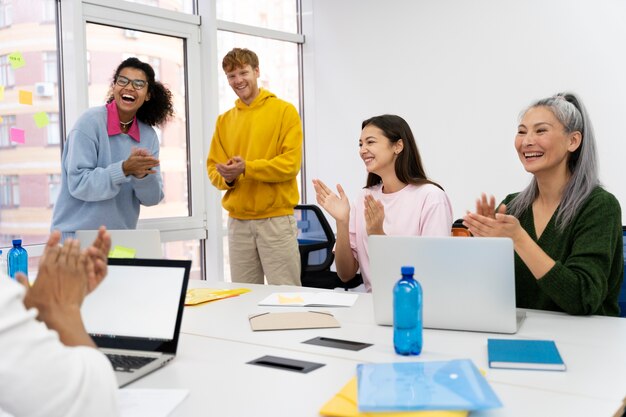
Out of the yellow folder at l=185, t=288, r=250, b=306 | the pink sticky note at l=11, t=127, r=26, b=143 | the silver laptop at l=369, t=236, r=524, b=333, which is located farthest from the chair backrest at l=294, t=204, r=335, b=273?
the silver laptop at l=369, t=236, r=524, b=333

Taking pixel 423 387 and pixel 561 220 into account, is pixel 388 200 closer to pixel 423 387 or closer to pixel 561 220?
pixel 561 220

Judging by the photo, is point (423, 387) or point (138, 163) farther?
point (138, 163)

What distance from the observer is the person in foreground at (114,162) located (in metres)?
2.88

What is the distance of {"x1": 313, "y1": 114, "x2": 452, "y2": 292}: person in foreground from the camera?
2633mm

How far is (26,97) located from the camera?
3.59 meters

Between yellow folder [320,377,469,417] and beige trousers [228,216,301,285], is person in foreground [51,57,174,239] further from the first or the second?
yellow folder [320,377,469,417]

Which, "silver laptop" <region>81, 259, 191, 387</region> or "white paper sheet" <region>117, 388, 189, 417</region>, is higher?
"silver laptop" <region>81, 259, 191, 387</region>

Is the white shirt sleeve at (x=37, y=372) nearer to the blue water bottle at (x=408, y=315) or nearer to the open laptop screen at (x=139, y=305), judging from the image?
the open laptop screen at (x=139, y=305)

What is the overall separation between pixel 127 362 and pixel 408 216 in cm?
147

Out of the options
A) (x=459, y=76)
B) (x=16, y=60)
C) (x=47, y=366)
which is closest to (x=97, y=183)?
(x=16, y=60)

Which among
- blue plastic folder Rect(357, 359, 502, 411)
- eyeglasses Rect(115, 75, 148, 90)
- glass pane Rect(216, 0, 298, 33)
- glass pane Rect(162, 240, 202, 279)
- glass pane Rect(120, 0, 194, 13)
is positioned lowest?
glass pane Rect(162, 240, 202, 279)

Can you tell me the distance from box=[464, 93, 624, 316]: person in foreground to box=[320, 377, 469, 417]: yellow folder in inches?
32.7

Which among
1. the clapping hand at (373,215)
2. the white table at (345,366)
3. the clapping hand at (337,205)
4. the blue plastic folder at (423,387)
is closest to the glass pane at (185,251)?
the clapping hand at (337,205)

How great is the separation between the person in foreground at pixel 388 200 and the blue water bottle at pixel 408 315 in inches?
35.8
